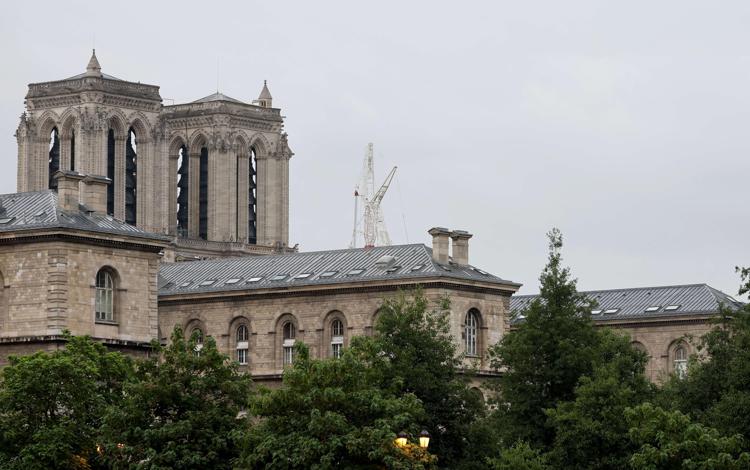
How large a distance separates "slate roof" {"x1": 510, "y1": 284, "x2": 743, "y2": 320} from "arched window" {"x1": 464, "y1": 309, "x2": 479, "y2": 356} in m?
17.7

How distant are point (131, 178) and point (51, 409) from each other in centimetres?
9468

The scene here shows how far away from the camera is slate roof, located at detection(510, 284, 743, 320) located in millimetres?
155375

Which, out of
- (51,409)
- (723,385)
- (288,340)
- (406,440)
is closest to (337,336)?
(288,340)

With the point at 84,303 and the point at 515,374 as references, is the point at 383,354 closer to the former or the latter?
the point at 515,374

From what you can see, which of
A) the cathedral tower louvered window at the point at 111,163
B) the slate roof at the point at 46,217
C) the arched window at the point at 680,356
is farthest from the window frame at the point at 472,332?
the cathedral tower louvered window at the point at 111,163

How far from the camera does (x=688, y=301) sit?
514ft

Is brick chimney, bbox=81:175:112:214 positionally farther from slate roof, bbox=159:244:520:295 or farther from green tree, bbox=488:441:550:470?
green tree, bbox=488:441:550:470

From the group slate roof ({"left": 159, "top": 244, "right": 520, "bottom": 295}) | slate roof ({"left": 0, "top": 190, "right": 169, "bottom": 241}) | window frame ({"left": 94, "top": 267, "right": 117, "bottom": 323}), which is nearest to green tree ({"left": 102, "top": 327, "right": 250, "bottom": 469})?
window frame ({"left": 94, "top": 267, "right": 117, "bottom": 323})

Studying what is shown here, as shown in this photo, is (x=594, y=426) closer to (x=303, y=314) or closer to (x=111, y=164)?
(x=303, y=314)

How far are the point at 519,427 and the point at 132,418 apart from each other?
17.5m

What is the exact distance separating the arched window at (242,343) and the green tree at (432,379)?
104 feet

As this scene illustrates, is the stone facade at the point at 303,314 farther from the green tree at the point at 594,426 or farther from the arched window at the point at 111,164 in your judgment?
the arched window at the point at 111,164

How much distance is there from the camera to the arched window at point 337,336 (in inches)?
5413

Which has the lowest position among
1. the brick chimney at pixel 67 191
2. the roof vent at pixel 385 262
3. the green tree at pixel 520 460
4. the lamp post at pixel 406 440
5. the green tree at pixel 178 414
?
the green tree at pixel 520 460
